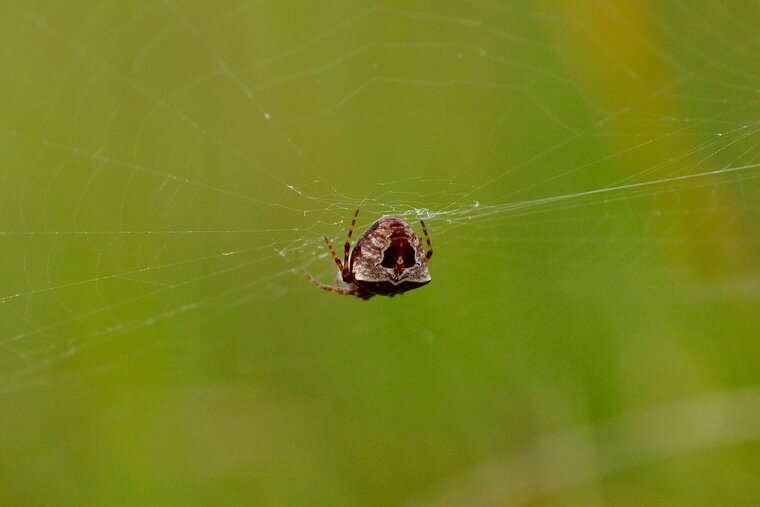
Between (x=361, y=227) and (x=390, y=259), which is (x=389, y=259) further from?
(x=361, y=227)

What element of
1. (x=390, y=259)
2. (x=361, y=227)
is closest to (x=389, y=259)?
(x=390, y=259)

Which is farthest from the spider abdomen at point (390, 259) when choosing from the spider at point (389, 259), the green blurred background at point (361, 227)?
the green blurred background at point (361, 227)

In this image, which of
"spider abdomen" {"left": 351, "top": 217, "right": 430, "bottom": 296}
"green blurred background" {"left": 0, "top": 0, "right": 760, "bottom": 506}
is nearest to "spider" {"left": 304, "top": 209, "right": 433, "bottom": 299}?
"spider abdomen" {"left": 351, "top": 217, "right": 430, "bottom": 296}

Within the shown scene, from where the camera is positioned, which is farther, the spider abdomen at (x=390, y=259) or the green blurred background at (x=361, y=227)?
the green blurred background at (x=361, y=227)

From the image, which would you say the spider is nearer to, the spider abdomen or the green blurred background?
the spider abdomen

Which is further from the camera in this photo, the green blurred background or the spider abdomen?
the green blurred background

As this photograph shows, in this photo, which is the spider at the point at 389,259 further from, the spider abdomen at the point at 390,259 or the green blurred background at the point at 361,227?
the green blurred background at the point at 361,227

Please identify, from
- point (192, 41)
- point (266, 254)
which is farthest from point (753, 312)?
point (192, 41)

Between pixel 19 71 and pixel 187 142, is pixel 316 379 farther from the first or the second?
pixel 19 71
